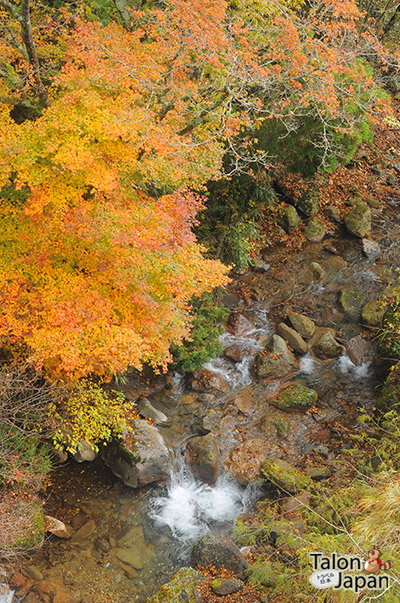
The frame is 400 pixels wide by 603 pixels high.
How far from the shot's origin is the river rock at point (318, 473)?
36.3ft

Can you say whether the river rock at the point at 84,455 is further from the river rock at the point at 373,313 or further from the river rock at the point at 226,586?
the river rock at the point at 373,313

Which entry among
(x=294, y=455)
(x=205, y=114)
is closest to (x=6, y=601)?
(x=294, y=455)

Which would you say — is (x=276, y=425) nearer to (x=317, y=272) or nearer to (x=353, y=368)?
(x=353, y=368)

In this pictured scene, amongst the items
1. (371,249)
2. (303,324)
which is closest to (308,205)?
(371,249)

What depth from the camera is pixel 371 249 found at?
19.3 m

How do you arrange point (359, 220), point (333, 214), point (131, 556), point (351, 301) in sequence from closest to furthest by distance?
1. point (131, 556)
2. point (351, 301)
3. point (359, 220)
4. point (333, 214)

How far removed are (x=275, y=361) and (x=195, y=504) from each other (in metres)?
5.17

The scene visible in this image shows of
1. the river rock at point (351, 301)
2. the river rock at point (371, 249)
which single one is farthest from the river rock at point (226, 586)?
the river rock at point (371, 249)

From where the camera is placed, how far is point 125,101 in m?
10.1

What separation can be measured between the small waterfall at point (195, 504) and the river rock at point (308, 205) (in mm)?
13022

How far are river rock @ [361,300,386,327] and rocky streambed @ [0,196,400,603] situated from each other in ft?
0.16

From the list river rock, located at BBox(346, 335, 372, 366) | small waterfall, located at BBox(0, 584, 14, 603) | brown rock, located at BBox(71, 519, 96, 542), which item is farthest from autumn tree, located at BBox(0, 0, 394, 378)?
river rock, located at BBox(346, 335, 372, 366)

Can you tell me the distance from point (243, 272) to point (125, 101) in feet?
29.6
